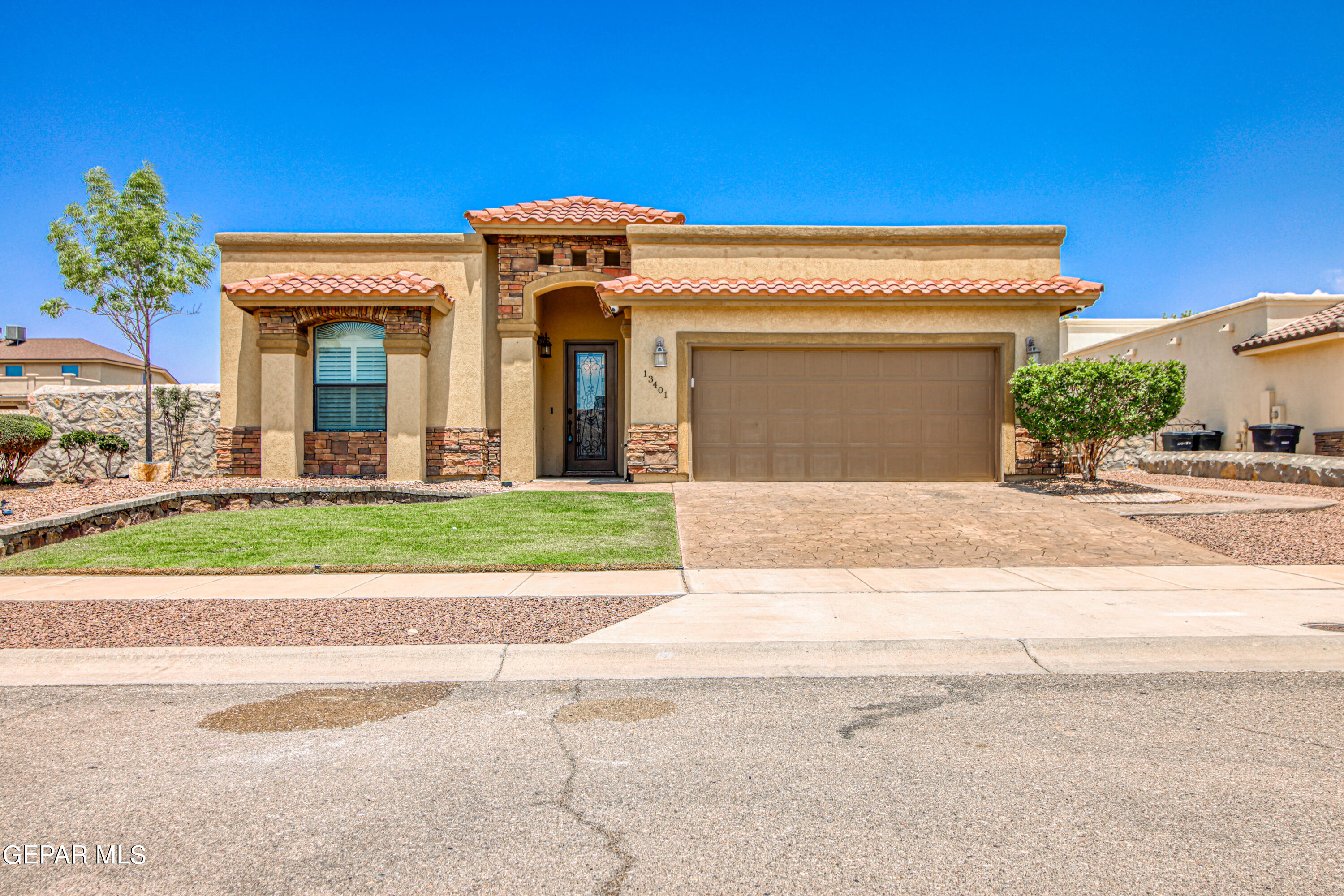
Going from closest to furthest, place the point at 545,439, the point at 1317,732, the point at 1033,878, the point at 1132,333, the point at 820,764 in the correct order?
the point at 1033,878
the point at 820,764
the point at 1317,732
the point at 545,439
the point at 1132,333

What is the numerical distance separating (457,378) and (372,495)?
373 centimetres

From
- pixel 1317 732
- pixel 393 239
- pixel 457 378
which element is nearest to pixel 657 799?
pixel 1317 732

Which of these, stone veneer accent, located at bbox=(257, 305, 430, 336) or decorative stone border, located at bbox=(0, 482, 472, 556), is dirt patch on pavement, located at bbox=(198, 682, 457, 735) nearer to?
decorative stone border, located at bbox=(0, 482, 472, 556)

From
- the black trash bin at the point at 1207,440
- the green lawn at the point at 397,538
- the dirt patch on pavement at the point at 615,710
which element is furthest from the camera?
the black trash bin at the point at 1207,440

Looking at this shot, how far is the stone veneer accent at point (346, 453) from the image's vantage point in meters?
15.4

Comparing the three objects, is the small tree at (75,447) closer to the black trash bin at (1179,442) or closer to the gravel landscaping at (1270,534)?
the gravel landscaping at (1270,534)

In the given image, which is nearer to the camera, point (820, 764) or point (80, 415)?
point (820, 764)

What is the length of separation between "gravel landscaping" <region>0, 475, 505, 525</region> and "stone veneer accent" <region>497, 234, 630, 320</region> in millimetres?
3903

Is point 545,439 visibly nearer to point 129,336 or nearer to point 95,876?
point 129,336

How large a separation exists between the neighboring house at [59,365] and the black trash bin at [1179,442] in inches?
1503

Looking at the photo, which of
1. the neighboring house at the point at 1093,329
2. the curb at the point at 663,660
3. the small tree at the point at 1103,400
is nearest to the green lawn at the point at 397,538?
the curb at the point at 663,660

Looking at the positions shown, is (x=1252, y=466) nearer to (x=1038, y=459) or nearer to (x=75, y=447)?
(x=1038, y=459)

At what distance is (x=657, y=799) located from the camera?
3160 mm

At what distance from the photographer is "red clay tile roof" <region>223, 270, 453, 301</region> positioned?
1459cm
